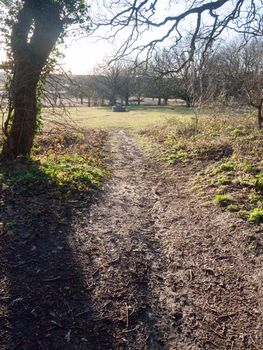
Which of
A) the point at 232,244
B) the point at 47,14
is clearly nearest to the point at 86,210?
the point at 232,244

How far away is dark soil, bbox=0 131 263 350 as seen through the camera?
2730 mm

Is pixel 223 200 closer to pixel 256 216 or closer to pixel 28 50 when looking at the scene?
pixel 256 216

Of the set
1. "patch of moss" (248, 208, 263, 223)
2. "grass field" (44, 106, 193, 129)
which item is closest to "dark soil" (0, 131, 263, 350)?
"patch of moss" (248, 208, 263, 223)

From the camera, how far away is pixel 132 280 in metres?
3.54

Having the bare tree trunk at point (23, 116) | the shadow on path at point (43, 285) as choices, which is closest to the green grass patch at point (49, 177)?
the shadow on path at point (43, 285)

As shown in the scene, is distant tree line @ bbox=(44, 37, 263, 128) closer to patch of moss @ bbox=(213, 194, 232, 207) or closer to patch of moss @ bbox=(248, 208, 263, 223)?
patch of moss @ bbox=(213, 194, 232, 207)

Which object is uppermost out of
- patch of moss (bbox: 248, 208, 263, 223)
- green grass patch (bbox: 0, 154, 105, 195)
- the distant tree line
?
the distant tree line

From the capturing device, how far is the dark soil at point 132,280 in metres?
2.73

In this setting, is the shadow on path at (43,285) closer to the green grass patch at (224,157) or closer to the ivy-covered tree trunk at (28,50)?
the green grass patch at (224,157)

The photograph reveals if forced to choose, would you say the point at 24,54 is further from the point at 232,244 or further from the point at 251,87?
the point at 251,87

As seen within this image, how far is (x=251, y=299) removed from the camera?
3227mm

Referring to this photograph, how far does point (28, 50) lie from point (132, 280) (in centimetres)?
668

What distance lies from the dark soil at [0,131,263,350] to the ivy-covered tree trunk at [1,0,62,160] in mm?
3528

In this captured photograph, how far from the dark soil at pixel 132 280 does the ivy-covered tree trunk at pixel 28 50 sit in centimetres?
353
